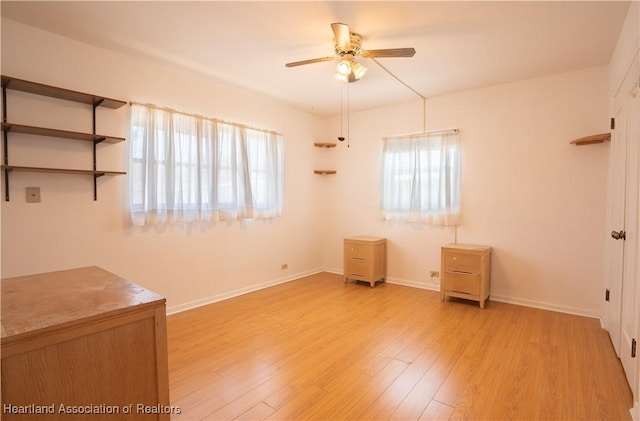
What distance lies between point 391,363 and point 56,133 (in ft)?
10.7

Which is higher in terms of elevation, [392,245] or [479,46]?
[479,46]

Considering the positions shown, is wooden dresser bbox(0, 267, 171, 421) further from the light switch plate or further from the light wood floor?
the light switch plate

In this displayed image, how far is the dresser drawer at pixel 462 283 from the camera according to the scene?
A: 12.1ft

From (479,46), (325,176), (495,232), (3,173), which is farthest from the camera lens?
(325,176)

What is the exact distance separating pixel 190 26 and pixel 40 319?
2386 millimetres

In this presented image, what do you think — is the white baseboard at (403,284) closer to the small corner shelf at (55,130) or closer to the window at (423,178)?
the window at (423,178)

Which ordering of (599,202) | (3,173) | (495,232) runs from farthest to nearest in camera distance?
1. (495,232)
2. (599,202)
3. (3,173)

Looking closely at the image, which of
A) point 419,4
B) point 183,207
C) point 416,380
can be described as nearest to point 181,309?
point 183,207

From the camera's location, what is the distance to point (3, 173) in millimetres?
2480

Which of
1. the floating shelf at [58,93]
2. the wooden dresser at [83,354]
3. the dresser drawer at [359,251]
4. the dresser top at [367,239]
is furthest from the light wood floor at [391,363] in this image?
the floating shelf at [58,93]

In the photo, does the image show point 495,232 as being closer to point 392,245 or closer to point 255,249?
point 392,245

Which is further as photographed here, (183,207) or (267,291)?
(267,291)

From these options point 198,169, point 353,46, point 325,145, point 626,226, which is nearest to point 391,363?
point 626,226

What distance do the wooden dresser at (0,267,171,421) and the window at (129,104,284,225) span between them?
1.95 meters
